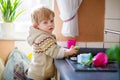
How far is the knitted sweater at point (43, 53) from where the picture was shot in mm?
1633

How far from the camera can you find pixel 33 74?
67.6 inches

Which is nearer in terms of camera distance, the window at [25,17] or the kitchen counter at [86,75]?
the kitchen counter at [86,75]

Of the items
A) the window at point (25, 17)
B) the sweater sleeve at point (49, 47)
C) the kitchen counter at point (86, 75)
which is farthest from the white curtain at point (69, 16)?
the kitchen counter at point (86, 75)

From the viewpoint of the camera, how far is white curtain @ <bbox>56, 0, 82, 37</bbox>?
2.01 meters

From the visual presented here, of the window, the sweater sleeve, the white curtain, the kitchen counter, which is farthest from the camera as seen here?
the window

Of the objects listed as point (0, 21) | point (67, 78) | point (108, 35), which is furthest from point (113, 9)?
point (67, 78)

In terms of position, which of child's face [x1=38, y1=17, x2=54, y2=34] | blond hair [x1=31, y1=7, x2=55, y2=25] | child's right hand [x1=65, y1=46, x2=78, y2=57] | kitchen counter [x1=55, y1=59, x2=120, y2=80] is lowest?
kitchen counter [x1=55, y1=59, x2=120, y2=80]

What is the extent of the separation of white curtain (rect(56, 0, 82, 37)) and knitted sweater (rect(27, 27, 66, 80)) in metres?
0.37

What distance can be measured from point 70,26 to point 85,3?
10.1 inches

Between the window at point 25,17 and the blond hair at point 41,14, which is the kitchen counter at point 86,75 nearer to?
the blond hair at point 41,14

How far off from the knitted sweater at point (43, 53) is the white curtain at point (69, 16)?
37 cm

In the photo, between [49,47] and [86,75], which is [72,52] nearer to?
[49,47]

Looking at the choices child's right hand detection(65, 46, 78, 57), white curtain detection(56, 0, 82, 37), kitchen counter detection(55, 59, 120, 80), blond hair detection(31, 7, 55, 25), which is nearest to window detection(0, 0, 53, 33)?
white curtain detection(56, 0, 82, 37)

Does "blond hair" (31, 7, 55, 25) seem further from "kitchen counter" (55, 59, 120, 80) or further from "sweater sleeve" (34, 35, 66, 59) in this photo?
"kitchen counter" (55, 59, 120, 80)
